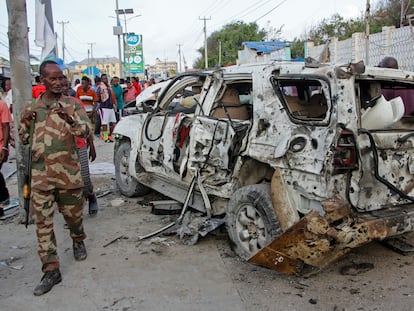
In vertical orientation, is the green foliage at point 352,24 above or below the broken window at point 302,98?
above

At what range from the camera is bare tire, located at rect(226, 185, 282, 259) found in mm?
3754

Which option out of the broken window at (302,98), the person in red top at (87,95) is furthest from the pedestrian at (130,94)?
the broken window at (302,98)

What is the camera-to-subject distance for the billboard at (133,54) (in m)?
28.2

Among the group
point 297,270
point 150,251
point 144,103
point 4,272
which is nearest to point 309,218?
point 297,270

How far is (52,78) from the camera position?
359 centimetres

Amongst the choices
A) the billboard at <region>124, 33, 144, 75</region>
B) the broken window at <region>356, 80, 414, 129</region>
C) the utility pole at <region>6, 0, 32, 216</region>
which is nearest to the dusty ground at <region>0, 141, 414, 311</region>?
the broken window at <region>356, 80, 414, 129</region>

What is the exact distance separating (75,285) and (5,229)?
1.93 m

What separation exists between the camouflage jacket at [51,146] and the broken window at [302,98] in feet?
5.61

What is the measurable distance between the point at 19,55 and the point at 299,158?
11.2 feet

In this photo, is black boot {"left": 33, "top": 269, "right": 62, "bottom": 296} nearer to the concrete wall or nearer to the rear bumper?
the rear bumper

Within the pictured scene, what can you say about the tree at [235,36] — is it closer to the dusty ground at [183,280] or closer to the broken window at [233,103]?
the broken window at [233,103]

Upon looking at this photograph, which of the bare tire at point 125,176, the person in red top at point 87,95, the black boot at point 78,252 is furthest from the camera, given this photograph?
the person in red top at point 87,95

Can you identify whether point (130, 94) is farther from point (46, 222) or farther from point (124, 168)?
point (46, 222)

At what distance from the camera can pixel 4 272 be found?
3973 millimetres
